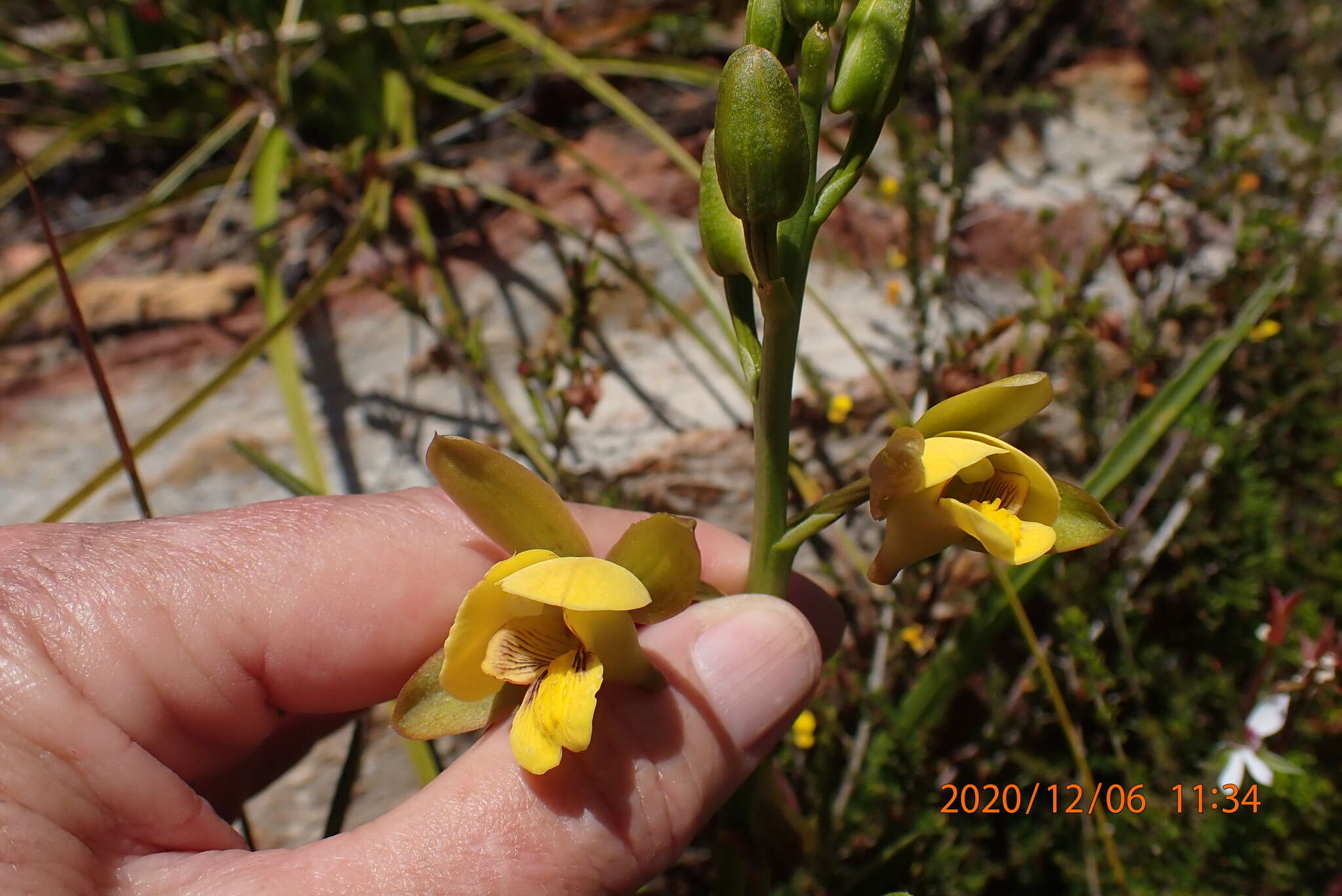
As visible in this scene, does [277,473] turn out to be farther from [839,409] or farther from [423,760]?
[839,409]

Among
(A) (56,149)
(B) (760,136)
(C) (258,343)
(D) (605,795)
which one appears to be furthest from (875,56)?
(A) (56,149)

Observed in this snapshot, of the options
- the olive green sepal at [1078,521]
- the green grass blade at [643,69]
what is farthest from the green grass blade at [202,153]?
the olive green sepal at [1078,521]

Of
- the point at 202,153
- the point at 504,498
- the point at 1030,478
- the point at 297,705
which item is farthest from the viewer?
the point at 202,153

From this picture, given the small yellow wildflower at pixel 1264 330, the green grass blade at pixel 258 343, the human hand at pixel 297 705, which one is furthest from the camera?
the small yellow wildflower at pixel 1264 330

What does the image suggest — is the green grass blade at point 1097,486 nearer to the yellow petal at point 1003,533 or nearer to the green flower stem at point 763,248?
the yellow petal at point 1003,533

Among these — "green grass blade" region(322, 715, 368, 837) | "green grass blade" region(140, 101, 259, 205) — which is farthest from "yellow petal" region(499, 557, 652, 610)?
"green grass blade" region(140, 101, 259, 205)

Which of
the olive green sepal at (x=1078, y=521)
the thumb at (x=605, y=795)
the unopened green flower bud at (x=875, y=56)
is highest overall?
the unopened green flower bud at (x=875, y=56)
